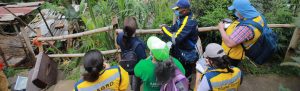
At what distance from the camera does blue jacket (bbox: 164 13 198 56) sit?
3391 mm

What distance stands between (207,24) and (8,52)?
421 cm

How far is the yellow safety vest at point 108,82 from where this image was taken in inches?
98.2

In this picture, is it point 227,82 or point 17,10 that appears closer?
Result: point 227,82

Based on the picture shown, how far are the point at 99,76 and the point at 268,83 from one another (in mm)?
3065

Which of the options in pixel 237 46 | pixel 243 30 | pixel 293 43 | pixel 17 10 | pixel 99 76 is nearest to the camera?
pixel 99 76

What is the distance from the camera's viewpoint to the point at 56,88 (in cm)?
497

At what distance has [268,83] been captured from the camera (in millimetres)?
4461

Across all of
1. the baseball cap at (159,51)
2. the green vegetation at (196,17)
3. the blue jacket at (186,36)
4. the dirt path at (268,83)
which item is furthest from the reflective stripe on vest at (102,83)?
the dirt path at (268,83)

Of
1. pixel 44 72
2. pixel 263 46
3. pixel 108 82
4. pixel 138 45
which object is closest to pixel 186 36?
pixel 138 45

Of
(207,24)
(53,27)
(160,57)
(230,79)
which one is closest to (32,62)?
(53,27)

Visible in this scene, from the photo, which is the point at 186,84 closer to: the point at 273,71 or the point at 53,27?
the point at 273,71

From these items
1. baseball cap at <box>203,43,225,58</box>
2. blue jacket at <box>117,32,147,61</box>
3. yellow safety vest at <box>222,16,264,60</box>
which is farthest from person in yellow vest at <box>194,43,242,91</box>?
blue jacket at <box>117,32,147,61</box>

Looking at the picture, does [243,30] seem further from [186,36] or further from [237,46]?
[186,36]

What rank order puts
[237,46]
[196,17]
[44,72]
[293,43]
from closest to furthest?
[237,46], [293,43], [44,72], [196,17]
